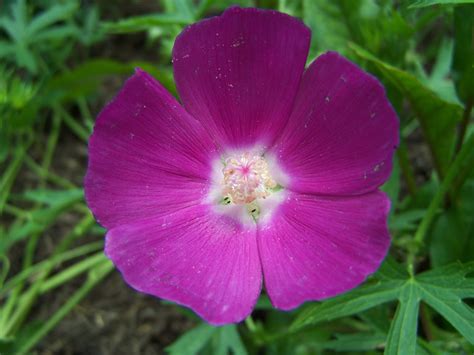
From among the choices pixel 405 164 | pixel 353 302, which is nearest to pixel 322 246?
pixel 353 302

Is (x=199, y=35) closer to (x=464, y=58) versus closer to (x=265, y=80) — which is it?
(x=265, y=80)

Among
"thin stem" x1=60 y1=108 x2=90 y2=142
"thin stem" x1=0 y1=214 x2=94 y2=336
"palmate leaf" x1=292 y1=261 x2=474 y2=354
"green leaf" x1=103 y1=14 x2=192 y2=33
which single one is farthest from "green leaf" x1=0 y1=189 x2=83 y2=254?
"palmate leaf" x1=292 y1=261 x2=474 y2=354

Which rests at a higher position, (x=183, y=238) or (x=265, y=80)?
(x=265, y=80)

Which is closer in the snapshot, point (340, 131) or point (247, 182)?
point (340, 131)

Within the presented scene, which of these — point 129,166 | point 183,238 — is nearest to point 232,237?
point 183,238

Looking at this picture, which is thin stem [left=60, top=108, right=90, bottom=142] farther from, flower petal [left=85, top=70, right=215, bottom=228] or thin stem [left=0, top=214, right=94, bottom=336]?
flower petal [left=85, top=70, right=215, bottom=228]

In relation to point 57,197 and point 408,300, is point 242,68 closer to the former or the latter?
point 408,300
